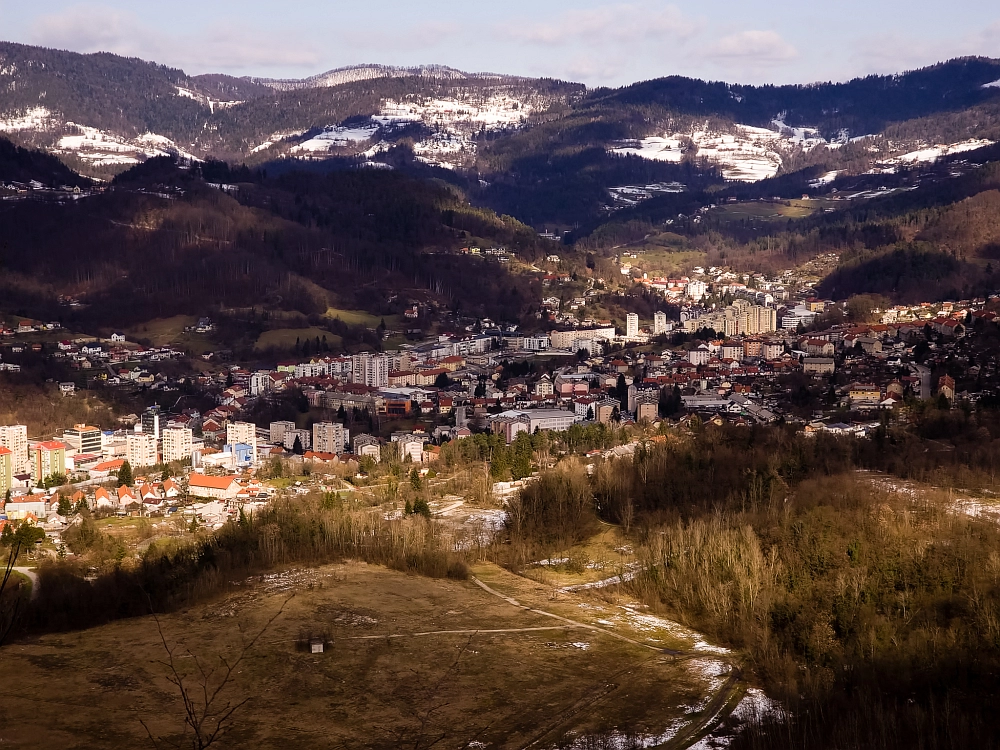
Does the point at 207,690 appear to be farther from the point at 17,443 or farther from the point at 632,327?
the point at 632,327

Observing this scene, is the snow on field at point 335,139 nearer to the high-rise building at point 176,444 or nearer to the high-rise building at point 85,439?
the high-rise building at point 85,439

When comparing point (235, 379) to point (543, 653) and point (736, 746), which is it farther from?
point (736, 746)

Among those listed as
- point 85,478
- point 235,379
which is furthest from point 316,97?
point 85,478

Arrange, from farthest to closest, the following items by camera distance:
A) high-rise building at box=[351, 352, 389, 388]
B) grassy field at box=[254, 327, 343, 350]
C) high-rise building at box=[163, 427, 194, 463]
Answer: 1. grassy field at box=[254, 327, 343, 350]
2. high-rise building at box=[351, 352, 389, 388]
3. high-rise building at box=[163, 427, 194, 463]

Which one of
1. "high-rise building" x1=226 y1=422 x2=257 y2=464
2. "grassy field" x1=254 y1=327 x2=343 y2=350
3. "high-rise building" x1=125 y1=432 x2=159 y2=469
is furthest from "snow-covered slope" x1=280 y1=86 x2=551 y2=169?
"high-rise building" x1=125 y1=432 x2=159 y2=469

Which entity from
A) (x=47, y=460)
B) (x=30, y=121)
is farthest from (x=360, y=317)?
(x=30, y=121)

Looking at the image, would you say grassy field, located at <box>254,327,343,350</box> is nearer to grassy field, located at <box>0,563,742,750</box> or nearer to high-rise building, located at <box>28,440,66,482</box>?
high-rise building, located at <box>28,440,66,482</box>

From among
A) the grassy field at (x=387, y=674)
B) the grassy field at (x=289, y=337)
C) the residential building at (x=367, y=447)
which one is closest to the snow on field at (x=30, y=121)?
the grassy field at (x=289, y=337)

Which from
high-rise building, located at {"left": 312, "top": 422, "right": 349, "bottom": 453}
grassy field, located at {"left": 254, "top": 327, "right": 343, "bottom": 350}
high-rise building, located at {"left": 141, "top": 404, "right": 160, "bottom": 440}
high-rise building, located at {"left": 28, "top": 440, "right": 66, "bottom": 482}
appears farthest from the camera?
grassy field, located at {"left": 254, "top": 327, "right": 343, "bottom": 350}
